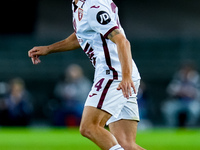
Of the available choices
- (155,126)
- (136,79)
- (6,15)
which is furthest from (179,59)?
(136,79)

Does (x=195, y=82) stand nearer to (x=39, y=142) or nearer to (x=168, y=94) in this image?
(x=168, y=94)

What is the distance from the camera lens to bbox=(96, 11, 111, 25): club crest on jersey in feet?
19.8

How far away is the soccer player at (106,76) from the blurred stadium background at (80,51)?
10941 mm

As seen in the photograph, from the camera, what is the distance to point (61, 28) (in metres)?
23.5

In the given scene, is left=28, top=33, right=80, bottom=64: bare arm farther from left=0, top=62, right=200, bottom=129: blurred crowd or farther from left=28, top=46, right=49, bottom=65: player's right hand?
left=0, top=62, right=200, bottom=129: blurred crowd

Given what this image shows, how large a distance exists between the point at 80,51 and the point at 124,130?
14283 millimetres

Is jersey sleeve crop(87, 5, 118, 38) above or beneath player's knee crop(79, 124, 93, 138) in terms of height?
above

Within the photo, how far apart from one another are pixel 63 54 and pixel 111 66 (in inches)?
575

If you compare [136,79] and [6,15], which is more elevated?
[6,15]

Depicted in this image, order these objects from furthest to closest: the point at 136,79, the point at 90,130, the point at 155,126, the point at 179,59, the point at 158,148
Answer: the point at 179,59 → the point at 155,126 → the point at 158,148 → the point at 136,79 → the point at 90,130

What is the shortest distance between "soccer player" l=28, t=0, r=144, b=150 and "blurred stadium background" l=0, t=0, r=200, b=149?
1094 centimetres

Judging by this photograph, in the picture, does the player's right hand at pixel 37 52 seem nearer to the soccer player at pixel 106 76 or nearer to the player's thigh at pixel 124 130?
the soccer player at pixel 106 76

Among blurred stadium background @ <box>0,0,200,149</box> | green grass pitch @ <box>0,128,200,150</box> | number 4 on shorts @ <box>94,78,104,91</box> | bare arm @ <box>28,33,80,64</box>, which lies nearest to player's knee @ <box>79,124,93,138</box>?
number 4 on shorts @ <box>94,78,104,91</box>

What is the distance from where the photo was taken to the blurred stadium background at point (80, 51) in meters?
20.2
